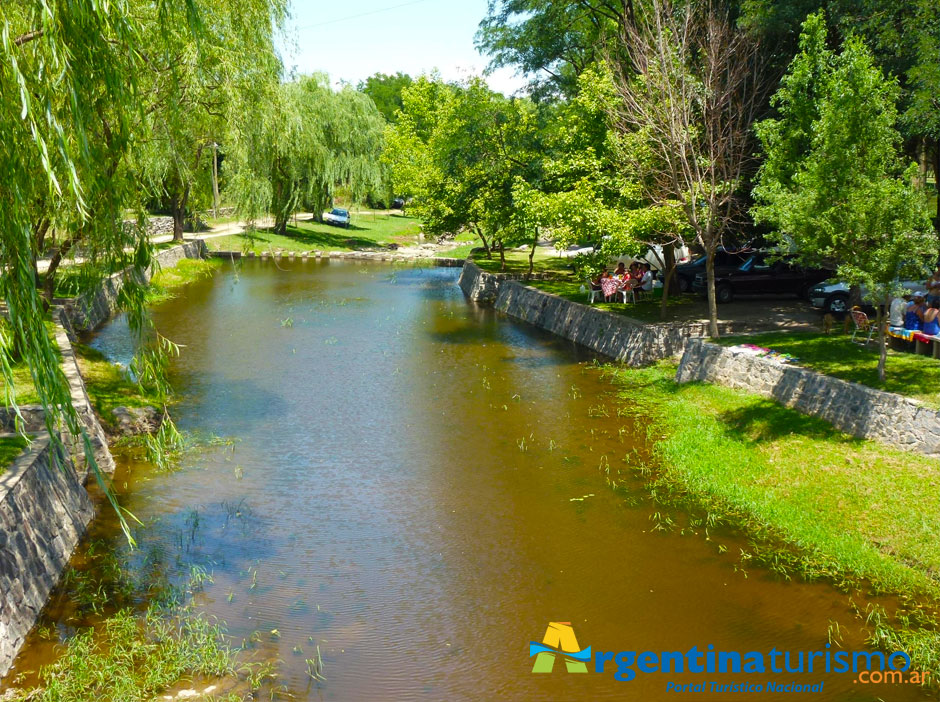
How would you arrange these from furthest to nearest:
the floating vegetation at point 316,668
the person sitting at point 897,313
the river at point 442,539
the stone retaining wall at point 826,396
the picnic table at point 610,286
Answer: the picnic table at point 610,286, the person sitting at point 897,313, the stone retaining wall at point 826,396, the river at point 442,539, the floating vegetation at point 316,668

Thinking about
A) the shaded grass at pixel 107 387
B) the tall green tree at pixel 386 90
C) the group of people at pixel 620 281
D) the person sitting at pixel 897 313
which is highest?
the tall green tree at pixel 386 90

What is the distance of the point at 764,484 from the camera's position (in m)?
12.4

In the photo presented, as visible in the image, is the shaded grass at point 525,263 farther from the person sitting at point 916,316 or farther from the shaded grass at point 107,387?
the shaded grass at point 107,387

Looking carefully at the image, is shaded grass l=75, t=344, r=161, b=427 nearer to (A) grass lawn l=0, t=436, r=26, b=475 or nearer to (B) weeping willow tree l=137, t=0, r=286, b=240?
(A) grass lawn l=0, t=436, r=26, b=475

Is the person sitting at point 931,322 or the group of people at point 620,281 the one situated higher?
the person sitting at point 931,322

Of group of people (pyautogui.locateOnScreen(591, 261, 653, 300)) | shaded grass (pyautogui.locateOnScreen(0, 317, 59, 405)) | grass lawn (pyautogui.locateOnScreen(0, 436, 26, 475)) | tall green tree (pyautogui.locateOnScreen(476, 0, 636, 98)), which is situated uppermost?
tall green tree (pyautogui.locateOnScreen(476, 0, 636, 98))

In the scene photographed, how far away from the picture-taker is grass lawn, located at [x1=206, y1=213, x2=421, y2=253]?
46.0 metres

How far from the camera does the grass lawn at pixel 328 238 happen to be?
46.0 meters

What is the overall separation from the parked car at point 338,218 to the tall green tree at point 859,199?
45182 millimetres

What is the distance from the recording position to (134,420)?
14625 millimetres

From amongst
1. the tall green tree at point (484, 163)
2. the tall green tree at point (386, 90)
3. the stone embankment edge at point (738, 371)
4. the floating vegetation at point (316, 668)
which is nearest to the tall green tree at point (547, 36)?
the tall green tree at point (484, 163)

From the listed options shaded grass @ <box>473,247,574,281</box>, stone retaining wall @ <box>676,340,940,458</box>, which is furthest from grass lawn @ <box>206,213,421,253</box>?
stone retaining wall @ <box>676,340,940,458</box>

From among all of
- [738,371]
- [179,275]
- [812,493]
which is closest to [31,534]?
[812,493]

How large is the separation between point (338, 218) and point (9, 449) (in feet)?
160
